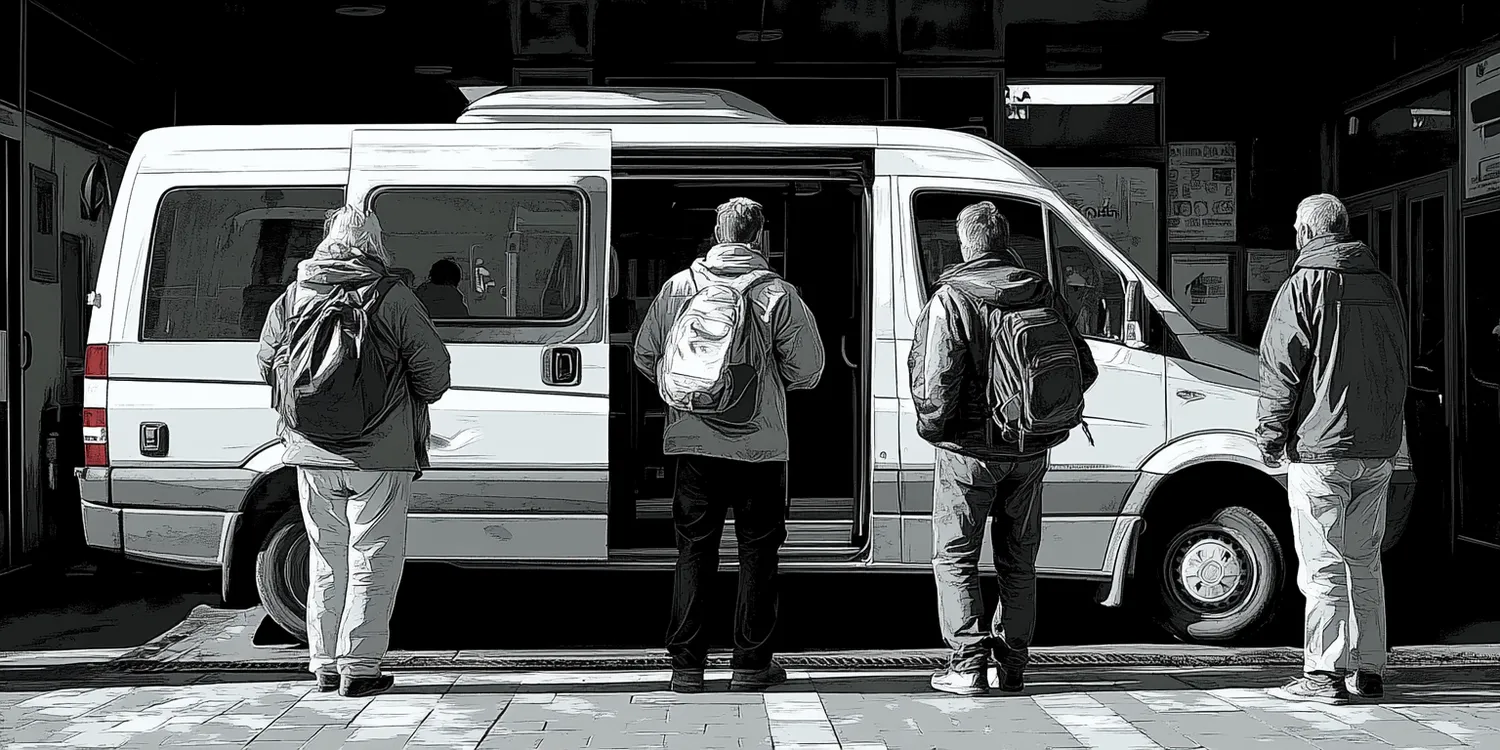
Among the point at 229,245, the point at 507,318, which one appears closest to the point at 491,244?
the point at 507,318

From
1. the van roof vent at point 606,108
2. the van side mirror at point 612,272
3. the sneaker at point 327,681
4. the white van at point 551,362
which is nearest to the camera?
the sneaker at point 327,681

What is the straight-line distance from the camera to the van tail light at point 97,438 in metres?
7.05

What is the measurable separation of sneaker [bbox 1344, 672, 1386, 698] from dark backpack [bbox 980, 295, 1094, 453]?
4.47 feet

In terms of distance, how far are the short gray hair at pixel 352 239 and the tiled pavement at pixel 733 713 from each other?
1.59 metres

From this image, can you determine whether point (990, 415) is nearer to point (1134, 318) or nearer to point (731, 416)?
point (731, 416)

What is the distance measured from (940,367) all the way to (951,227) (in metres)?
1.64

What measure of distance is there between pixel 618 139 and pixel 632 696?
2.51 m

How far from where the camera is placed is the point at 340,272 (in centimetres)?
580

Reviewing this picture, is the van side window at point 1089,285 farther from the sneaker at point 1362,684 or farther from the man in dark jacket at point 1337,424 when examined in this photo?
the sneaker at point 1362,684

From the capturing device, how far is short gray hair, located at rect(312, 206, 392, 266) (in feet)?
19.1

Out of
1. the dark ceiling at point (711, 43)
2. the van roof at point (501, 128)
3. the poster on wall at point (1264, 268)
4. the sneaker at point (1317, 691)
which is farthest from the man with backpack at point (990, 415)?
the poster on wall at point (1264, 268)

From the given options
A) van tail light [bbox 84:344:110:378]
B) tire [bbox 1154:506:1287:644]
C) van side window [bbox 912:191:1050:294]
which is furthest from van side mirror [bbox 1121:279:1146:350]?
van tail light [bbox 84:344:110:378]

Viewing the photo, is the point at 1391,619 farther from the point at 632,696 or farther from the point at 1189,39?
the point at 1189,39

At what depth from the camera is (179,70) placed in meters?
11.4
